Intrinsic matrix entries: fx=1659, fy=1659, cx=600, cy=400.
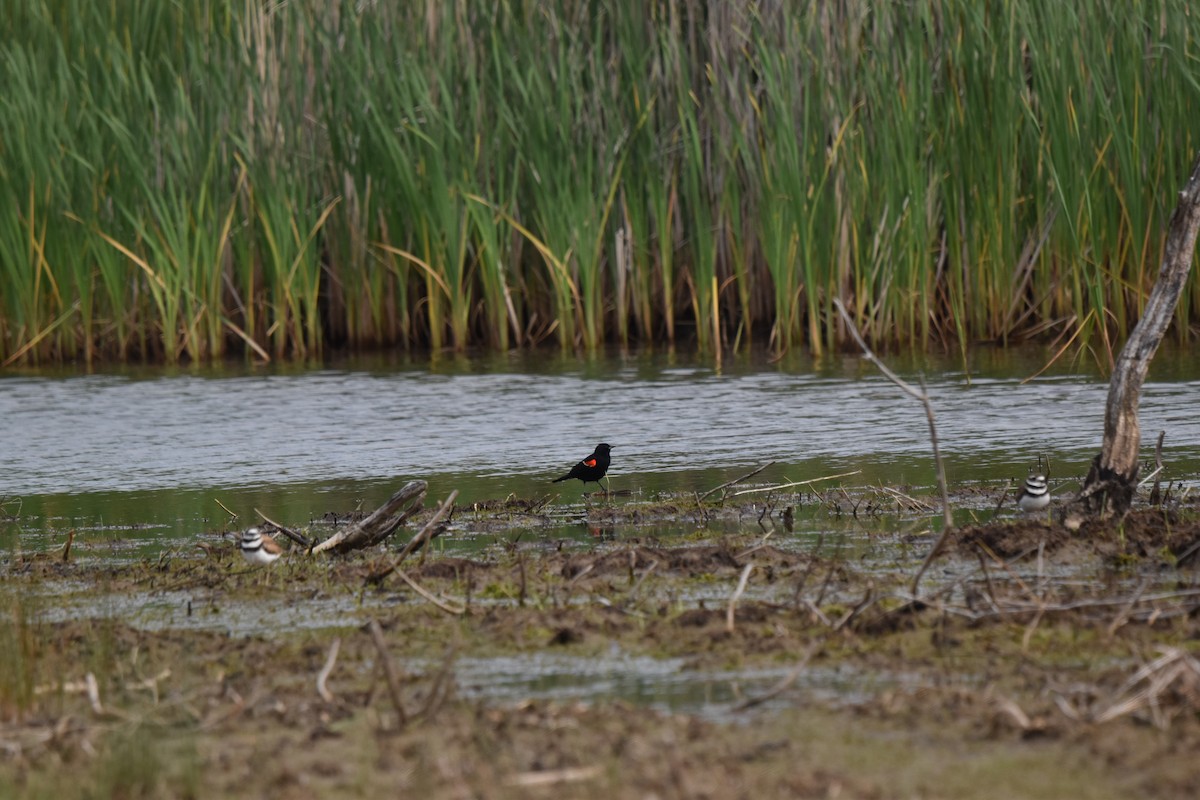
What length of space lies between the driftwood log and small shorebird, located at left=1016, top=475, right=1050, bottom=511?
1936 millimetres

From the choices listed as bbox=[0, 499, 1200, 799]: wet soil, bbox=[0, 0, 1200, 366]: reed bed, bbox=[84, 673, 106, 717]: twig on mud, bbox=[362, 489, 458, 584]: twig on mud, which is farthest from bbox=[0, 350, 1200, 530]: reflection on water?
bbox=[84, 673, 106, 717]: twig on mud

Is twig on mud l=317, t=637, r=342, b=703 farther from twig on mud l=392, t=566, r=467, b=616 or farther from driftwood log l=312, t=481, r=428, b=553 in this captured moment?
driftwood log l=312, t=481, r=428, b=553

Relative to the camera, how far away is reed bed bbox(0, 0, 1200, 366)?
9.80 meters

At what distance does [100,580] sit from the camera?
5039 millimetres

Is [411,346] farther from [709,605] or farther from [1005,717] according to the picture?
[1005,717]

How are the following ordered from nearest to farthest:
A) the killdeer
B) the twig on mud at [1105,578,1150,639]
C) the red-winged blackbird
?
the twig on mud at [1105,578,1150,639] → the killdeer → the red-winged blackbird

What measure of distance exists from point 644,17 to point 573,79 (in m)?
0.94

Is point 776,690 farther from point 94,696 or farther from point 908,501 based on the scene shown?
point 908,501

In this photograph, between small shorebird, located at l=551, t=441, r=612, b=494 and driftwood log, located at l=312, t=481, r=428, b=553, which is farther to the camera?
small shorebird, located at l=551, t=441, r=612, b=494

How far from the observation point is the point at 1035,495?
5.33 m

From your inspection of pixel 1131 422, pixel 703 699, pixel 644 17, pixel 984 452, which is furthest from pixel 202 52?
pixel 703 699

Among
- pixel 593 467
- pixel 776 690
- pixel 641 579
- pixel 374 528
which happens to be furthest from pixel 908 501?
pixel 776 690

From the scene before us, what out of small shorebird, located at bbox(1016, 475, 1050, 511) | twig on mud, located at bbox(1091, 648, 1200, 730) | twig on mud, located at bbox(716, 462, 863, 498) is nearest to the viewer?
twig on mud, located at bbox(1091, 648, 1200, 730)

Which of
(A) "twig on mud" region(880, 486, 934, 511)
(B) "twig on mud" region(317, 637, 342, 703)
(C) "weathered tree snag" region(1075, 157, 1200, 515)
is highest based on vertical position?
(C) "weathered tree snag" region(1075, 157, 1200, 515)
